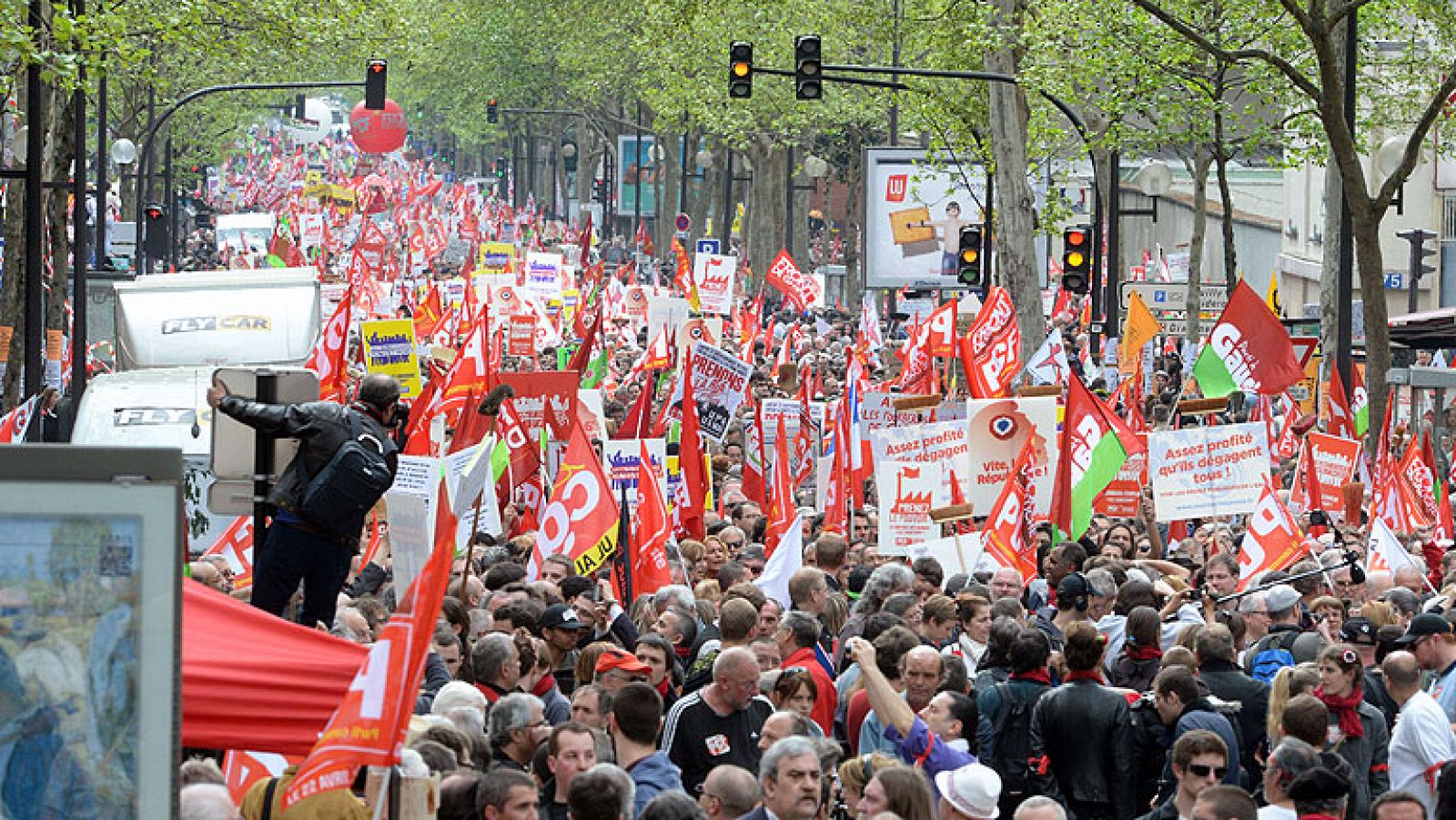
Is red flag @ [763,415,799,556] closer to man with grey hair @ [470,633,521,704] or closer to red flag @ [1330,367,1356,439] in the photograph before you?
red flag @ [1330,367,1356,439]

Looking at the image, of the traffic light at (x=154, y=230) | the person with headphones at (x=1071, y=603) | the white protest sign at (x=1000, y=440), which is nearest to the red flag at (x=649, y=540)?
the person with headphones at (x=1071, y=603)

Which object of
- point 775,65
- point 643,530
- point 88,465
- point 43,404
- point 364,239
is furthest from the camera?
point 775,65

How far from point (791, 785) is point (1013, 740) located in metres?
2.51

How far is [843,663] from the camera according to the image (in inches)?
453

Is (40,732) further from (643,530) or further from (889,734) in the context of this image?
(643,530)

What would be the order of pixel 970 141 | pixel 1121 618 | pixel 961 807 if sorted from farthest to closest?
pixel 970 141, pixel 1121 618, pixel 961 807

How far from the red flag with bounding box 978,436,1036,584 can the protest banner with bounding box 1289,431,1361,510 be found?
2717 mm

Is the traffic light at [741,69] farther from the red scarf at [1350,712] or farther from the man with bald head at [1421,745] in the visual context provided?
the man with bald head at [1421,745]

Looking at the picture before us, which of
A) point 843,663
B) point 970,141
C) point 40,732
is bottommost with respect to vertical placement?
point 843,663

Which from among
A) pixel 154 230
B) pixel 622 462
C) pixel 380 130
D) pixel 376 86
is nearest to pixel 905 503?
pixel 622 462

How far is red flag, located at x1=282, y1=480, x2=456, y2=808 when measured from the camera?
5.42 meters

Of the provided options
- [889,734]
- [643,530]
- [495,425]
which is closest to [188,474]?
[495,425]

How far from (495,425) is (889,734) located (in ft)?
29.3

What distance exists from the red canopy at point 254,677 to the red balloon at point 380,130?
71.1 metres
